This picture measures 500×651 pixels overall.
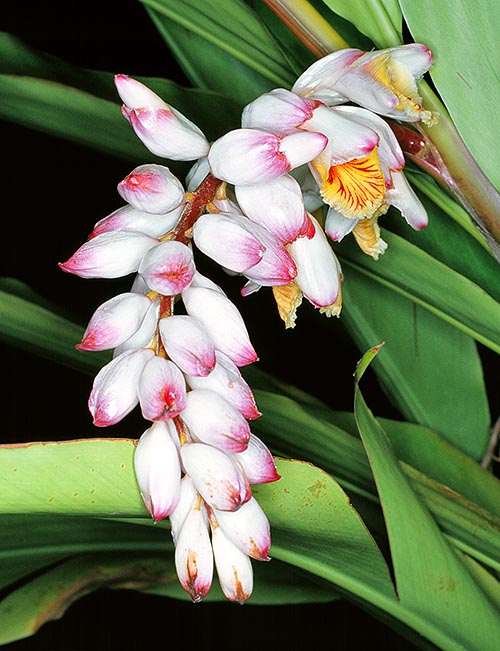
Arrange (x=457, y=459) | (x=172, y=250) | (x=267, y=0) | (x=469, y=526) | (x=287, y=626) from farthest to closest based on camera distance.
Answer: (x=287, y=626), (x=457, y=459), (x=469, y=526), (x=267, y=0), (x=172, y=250)

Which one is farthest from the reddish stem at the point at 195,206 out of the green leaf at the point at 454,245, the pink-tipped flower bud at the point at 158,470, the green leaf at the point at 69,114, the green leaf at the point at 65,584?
the green leaf at the point at 65,584

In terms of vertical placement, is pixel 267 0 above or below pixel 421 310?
above

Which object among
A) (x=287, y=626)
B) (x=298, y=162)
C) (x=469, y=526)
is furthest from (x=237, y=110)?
(x=287, y=626)

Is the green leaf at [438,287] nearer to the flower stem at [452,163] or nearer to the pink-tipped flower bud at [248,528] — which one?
the flower stem at [452,163]

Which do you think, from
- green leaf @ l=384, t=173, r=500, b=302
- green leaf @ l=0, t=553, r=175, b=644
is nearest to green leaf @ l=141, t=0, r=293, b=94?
green leaf @ l=384, t=173, r=500, b=302

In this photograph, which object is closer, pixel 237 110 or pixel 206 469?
pixel 206 469

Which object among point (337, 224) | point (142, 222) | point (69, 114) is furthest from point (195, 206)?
point (69, 114)

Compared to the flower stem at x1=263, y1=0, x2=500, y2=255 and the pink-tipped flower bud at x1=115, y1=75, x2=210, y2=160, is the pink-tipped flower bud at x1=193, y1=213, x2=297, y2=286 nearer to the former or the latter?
the pink-tipped flower bud at x1=115, y1=75, x2=210, y2=160

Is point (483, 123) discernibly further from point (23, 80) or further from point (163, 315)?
point (23, 80)
